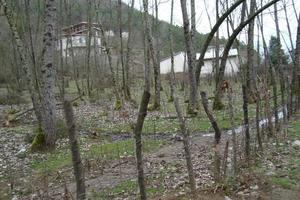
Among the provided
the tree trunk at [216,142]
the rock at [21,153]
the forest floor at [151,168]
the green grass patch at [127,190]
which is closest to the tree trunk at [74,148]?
the forest floor at [151,168]

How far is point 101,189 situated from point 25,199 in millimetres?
1509

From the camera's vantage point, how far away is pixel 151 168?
9953 millimetres

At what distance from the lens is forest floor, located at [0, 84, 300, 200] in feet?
25.6

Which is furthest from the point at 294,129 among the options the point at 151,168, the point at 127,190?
the point at 127,190

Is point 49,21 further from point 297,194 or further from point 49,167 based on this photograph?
point 297,194

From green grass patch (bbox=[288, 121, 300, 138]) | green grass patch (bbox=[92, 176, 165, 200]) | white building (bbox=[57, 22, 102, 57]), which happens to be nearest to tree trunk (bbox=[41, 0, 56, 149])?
green grass patch (bbox=[92, 176, 165, 200])

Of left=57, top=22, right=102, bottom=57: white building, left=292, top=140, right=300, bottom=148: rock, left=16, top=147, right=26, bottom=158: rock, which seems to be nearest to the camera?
left=292, top=140, right=300, bottom=148: rock

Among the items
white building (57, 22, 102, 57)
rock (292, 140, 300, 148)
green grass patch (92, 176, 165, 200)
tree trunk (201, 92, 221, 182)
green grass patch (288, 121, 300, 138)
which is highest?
white building (57, 22, 102, 57)

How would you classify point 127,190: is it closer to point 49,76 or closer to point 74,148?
point 74,148

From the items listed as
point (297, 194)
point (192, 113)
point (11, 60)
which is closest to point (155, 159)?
point (297, 194)

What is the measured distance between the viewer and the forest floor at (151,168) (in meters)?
7.79

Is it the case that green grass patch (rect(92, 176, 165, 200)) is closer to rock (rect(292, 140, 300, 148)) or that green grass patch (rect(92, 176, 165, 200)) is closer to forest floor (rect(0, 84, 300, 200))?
forest floor (rect(0, 84, 300, 200))

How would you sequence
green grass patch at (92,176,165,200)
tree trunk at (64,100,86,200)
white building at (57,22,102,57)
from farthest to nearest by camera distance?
white building at (57,22,102,57)
green grass patch at (92,176,165,200)
tree trunk at (64,100,86,200)

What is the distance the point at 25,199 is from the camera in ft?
28.4
